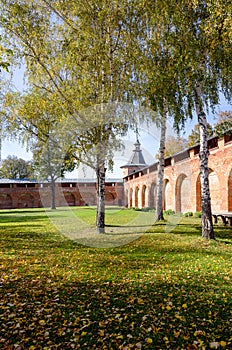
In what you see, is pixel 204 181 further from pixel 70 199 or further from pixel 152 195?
pixel 70 199

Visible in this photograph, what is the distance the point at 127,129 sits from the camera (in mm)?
10023

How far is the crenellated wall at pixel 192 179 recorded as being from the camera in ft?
43.1

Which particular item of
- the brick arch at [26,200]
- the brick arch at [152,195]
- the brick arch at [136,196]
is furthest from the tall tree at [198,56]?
the brick arch at [26,200]

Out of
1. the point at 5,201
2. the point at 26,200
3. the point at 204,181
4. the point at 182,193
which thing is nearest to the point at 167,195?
the point at 182,193

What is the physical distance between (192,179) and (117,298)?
13.3 metres

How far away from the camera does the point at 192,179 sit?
16516mm

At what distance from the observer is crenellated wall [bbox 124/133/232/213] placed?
13.1m

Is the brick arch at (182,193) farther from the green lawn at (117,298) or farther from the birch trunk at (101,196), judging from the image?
the green lawn at (117,298)

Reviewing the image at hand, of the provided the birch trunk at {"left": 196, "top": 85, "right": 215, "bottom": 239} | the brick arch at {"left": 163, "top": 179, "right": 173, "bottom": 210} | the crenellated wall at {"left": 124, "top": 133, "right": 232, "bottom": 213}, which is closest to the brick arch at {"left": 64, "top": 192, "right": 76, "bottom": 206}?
the crenellated wall at {"left": 124, "top": 133, "right": 232, "bottom": 213}

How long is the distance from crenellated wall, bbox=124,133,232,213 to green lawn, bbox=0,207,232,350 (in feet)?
21.0

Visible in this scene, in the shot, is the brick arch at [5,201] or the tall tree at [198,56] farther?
the brick arch at [5,201]

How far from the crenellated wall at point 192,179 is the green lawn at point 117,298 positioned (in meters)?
6.41

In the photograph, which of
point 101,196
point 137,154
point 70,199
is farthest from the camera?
point 70,199

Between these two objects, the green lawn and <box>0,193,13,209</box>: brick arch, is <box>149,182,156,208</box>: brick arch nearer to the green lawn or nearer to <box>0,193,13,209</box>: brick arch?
the green lawn
